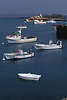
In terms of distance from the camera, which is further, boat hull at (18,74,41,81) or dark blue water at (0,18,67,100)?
boat hull at (18,74,41,81)

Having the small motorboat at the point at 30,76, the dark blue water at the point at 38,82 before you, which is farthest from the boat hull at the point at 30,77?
the dark blue water at the point at 38,82

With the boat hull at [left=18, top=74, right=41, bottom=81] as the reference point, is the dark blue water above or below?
below

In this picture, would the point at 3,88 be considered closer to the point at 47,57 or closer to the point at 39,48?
the point at 47,57

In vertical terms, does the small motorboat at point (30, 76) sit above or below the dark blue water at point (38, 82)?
above

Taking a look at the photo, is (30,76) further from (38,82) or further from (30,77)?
(38,82)

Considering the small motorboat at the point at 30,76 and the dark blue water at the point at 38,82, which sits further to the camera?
the small motorboat at the point at 30,76

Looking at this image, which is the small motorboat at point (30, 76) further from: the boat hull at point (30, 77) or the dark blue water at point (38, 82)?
the dark blue water at point (38, 82)

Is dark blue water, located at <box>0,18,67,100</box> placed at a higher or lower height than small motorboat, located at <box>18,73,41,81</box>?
lower

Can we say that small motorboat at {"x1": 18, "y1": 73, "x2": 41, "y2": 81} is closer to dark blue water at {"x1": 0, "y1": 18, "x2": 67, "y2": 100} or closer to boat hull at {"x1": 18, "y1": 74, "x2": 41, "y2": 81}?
boat hull at {"x1": 18, "y1": 74, "x2": 41, "y2": 81}

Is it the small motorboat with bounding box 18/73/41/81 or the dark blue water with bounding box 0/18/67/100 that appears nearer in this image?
the dark blue water with bounding box 0/18/67/100

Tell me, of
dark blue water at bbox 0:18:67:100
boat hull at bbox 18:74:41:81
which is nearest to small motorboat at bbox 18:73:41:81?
boat hull at bbox 18:74:41:81

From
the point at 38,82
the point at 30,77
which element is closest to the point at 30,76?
the point at 30,77
